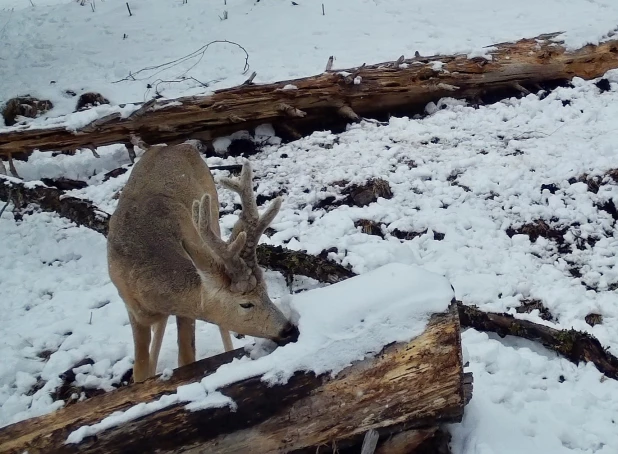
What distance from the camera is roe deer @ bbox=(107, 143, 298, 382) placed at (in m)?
3.54

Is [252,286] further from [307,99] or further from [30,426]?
[307,99]

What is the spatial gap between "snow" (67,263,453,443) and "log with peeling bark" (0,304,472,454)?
4 centimetres

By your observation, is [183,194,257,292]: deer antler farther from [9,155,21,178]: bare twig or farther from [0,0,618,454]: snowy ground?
[9,155,21,178]: bare twig

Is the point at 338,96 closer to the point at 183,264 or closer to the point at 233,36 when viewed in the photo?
the point at 233,36

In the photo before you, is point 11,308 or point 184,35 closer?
point 11,308

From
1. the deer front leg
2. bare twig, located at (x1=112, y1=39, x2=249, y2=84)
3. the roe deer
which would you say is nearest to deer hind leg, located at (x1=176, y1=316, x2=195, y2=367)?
the roe deer

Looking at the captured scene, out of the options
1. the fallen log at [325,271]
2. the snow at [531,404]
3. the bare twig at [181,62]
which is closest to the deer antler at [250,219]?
the snow at [531,404]

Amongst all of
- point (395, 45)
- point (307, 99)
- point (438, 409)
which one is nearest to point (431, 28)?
point (395, 45)

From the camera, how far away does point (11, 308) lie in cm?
573

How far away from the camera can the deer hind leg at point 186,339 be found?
4209 millimetres

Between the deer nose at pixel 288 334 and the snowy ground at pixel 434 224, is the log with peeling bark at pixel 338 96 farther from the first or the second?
the deer nose at pixel 288 334

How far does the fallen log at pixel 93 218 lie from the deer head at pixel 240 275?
73.1 inches

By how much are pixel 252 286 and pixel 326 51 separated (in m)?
8.11

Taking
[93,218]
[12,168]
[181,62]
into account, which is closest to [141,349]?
[93,218]
